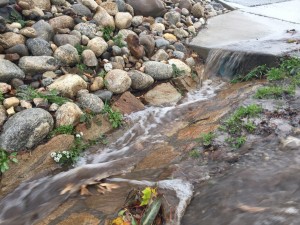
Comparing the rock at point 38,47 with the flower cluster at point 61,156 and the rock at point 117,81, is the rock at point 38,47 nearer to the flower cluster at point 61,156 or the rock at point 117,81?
the rock at point 117,81

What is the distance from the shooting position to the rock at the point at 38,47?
526 cm

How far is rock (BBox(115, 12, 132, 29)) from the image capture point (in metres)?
6.68

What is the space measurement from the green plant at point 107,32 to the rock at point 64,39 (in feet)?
2.20

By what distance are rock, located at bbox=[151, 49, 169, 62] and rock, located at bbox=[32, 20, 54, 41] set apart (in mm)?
1946

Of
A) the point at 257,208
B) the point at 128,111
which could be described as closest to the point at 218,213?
the point at 257,208

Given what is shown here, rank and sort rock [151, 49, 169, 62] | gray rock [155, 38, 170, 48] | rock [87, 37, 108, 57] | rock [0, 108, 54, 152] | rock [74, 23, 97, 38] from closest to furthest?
1. rock [0, 108, 54, 152]
2. rock [87, 37, 108, 57]
3. rock [74, 23, 97, 38]
4. rock [151, 49, 169, 62]
5. gray rock [155, 38, 170, 48]

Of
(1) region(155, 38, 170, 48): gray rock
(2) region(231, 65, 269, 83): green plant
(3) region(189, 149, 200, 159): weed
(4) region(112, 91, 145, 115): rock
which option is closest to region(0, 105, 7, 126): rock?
(4) region(112, 91, 145, 115): rock

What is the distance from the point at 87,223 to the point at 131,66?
3.60 m

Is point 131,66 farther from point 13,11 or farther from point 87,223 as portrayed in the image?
point 87,223

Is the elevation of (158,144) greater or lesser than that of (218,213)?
lesser

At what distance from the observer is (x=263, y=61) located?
611cm

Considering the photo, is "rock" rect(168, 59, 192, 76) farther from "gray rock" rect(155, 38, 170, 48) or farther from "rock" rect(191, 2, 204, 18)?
"rock" rect(191, 2, 204, 18)

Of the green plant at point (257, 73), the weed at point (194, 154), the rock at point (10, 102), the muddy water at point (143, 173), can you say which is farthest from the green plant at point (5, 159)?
the green plant at point (257, 73)

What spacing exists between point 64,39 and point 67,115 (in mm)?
1678
